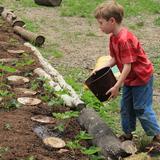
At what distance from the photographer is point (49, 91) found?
19.2 ft

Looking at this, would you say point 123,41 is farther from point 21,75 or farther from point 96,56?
point 96,56

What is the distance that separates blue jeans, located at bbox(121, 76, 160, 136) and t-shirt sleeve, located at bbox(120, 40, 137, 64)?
0.33 metres

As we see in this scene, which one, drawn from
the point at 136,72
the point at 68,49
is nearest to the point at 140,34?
the point at 68,49

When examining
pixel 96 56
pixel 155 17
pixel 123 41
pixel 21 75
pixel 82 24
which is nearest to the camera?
pixel 123 41

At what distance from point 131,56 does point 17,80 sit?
2.09 metres

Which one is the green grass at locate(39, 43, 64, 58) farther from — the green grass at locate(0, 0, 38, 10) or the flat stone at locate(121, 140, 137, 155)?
the flat stone at locate(121, 140, 137, 155)

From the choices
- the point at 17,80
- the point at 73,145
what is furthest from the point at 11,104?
the point at 73,145

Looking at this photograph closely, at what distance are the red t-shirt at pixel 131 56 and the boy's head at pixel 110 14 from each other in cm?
10

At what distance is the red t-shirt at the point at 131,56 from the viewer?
4516 mm

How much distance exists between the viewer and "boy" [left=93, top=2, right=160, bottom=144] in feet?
14.8

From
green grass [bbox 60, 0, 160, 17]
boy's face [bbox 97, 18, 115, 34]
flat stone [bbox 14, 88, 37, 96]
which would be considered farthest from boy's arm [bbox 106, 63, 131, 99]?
green grass [bbox 60, 0, 160, 17]

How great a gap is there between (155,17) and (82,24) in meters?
1.98

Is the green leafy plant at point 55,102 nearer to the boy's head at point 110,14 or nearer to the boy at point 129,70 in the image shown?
the boy at point 129,70

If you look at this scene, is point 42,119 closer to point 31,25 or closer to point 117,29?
point 117,29
